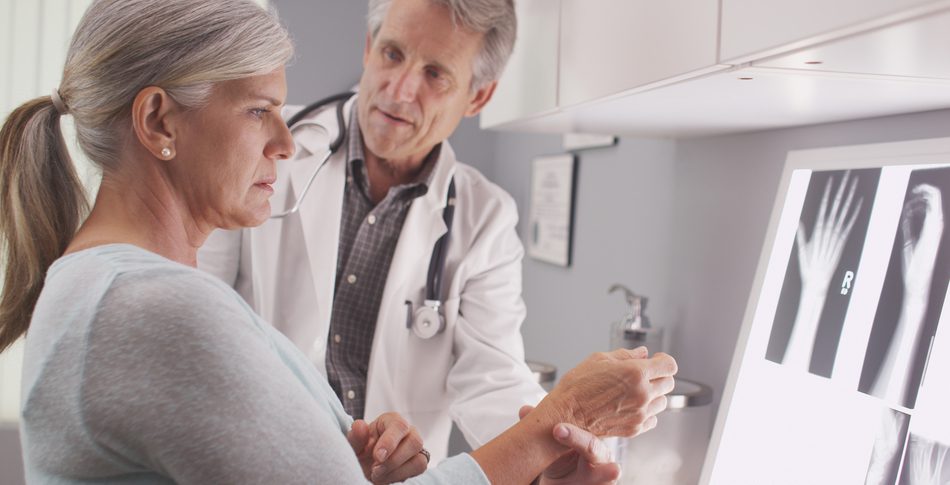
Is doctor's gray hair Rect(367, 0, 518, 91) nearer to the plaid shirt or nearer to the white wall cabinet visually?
the white wall cabinet

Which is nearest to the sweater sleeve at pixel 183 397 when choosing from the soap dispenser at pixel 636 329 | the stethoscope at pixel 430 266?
the stethoscope at pixel 430 266

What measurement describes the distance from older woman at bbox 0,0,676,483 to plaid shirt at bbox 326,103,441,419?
569 mm

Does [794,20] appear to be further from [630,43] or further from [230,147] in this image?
[230,147]

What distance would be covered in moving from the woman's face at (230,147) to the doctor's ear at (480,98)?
745 mm

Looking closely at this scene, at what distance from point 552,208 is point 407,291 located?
90 centimetres

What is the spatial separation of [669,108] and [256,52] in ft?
2.03

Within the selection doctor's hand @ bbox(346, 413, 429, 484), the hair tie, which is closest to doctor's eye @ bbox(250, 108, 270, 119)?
the hair tie

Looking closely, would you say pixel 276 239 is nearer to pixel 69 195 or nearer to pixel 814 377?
pixel 69 195

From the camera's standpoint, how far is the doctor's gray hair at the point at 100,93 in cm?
82

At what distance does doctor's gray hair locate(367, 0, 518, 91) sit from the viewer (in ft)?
4.93

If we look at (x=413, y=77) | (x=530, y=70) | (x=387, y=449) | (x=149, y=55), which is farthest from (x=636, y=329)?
(x=149, y=55)

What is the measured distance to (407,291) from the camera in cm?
160

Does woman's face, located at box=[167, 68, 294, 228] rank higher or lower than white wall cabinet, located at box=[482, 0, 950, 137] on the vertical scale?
lower

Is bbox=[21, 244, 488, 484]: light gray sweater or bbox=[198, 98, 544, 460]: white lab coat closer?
bbox=[21, 244, 488, 484]: light gray sweater
